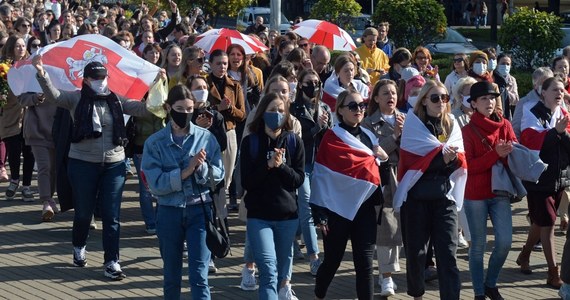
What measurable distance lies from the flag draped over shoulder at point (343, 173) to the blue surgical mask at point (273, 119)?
0.54 meters

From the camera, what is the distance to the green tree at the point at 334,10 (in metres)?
26.0

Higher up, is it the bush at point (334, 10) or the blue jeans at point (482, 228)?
the blue jeans at point (482, 228)

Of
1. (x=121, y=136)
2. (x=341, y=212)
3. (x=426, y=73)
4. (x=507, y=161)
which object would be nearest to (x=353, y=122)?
(x=341, y=212)

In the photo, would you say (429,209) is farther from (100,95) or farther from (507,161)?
(100,95)

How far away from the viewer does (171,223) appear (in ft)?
26.2

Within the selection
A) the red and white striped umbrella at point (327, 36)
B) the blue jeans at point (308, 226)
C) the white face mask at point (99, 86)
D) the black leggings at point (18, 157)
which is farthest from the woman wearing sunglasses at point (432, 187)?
the red and white striped umbrella at point (327, 36)

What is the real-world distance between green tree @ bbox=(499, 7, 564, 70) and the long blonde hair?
10.3 meters

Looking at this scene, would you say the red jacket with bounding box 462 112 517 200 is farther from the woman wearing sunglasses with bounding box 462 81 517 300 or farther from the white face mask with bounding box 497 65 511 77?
the white face mask with bounding box 497 65 511 77

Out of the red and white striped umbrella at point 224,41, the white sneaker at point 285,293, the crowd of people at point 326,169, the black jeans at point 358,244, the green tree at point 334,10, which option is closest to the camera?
the crowd of people at point 326,169

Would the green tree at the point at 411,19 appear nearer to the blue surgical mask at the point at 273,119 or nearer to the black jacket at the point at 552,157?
the black jacket at the point at 552,157

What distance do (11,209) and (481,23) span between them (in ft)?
140

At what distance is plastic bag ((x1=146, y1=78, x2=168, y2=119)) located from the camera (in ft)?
31.8

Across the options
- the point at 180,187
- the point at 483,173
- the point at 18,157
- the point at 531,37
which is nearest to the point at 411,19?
the point at 531,37

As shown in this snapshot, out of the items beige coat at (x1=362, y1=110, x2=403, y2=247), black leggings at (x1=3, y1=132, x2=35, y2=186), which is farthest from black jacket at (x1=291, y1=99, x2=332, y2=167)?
black leggings at (x1=3, y1=132, x2=35, y2=186)
